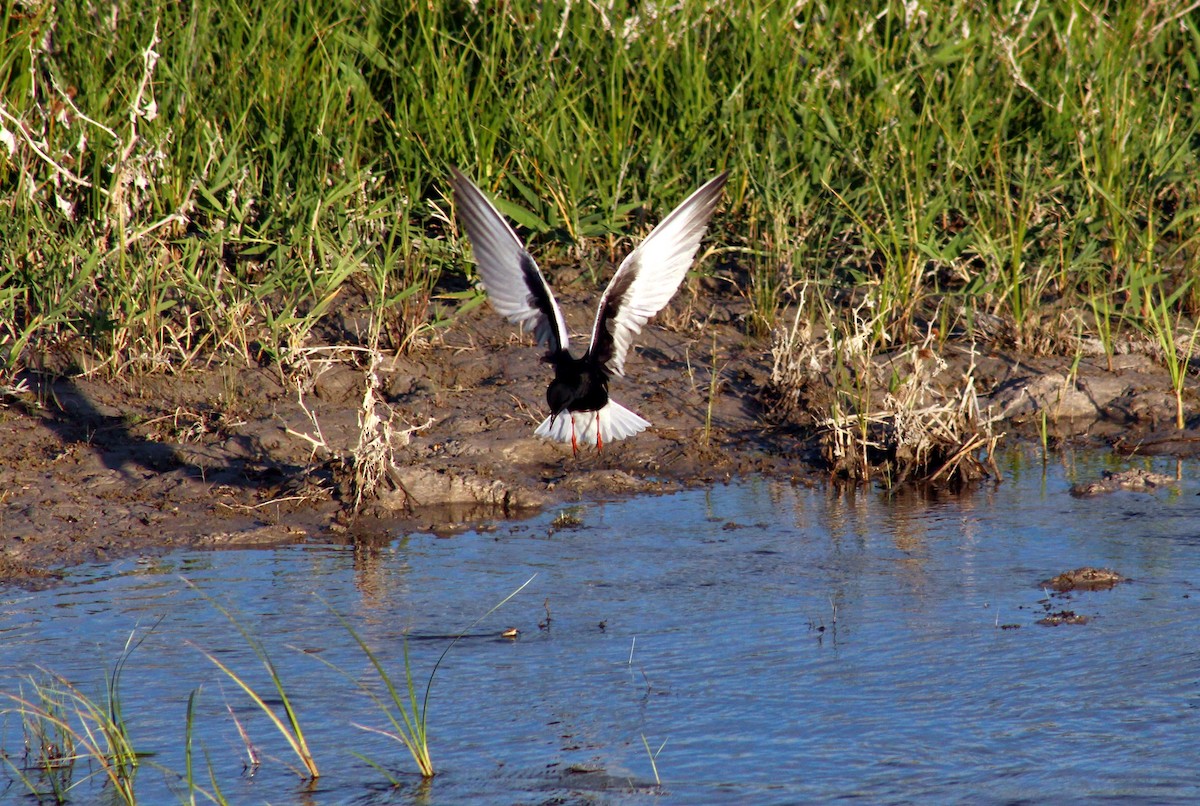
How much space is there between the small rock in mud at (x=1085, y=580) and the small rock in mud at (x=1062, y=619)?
0.75 feet

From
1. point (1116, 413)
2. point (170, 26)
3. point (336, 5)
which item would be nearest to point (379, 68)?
point (336, 5)

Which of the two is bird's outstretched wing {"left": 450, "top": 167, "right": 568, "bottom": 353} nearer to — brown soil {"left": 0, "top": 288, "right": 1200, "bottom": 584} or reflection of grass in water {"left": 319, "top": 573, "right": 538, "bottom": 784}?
brown soil {"left": 0, "top": 288, "right": 1200, "bottom": 584}

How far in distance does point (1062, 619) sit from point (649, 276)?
7.24 feet

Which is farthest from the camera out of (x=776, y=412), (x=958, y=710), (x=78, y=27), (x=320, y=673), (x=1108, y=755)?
(x=78, y=27)

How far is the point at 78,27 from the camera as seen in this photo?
6887 millimetres

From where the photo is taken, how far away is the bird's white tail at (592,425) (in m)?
5.59

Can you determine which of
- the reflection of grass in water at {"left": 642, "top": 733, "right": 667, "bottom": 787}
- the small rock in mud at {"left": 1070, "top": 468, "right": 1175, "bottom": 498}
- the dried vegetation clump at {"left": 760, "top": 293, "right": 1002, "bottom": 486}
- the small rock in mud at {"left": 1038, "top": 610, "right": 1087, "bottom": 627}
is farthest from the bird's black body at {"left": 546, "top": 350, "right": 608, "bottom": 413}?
the reflection of grass in water at {"left": 642, "top": 733, "right": 667, "bottom": 787}

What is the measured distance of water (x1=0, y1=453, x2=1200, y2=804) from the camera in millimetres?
3314

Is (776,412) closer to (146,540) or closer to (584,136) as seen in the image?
(584,136)

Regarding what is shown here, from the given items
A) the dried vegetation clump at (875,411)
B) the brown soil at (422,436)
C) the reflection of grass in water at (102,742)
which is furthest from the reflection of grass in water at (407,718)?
the dried vegetation clump at (875,411)

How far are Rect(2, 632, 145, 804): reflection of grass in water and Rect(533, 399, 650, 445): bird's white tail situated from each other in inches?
92.1

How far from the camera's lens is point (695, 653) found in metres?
3.97

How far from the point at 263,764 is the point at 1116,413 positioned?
13.2ft

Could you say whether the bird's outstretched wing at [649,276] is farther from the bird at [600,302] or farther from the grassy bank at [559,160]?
the grassy bank at [559,160]
